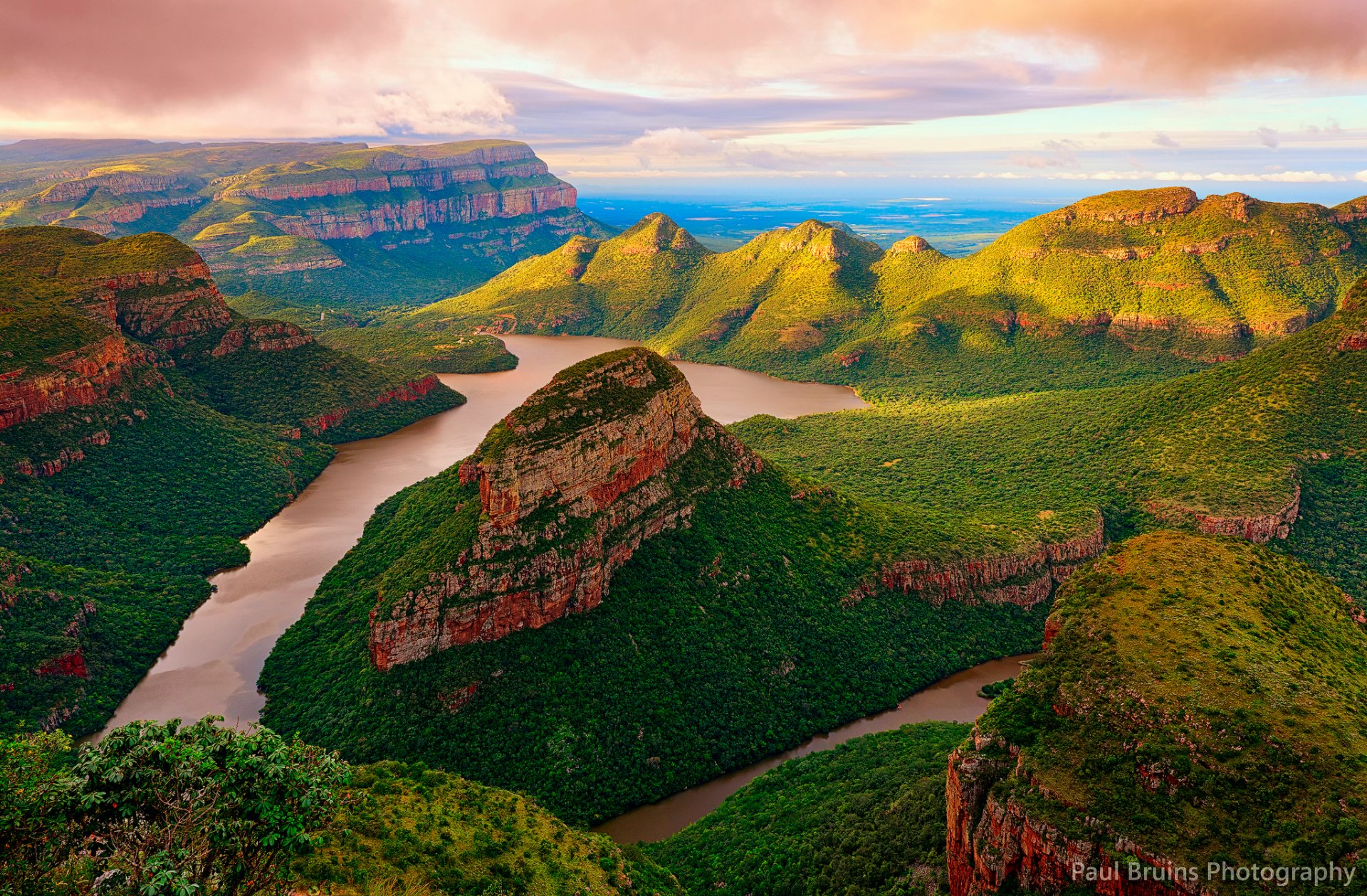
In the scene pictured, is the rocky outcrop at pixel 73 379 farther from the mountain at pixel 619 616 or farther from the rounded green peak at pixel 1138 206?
the rounded green peak at pixel 1138 206

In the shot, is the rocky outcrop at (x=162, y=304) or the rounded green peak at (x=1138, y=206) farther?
the rounded green peak at (x=1138, y=206)

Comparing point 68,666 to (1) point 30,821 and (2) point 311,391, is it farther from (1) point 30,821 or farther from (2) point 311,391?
(2) point 311,391

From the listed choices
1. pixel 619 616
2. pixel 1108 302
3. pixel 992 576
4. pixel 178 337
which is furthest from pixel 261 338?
pixel 1108 302

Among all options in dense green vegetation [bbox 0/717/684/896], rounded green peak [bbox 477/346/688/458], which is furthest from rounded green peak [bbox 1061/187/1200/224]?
dense green vegetation [bbox 0/717/684/896]

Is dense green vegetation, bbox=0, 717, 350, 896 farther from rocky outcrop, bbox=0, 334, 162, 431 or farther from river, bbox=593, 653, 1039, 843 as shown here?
rocky outcrop, bbox=0, 334, 162, 431

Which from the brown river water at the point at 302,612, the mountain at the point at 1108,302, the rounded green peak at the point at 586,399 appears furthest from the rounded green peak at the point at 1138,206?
the rounded green peak at the point at 586,399

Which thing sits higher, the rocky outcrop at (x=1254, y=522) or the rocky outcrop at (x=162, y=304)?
the rocky outcrop at (x=162, y=304)
